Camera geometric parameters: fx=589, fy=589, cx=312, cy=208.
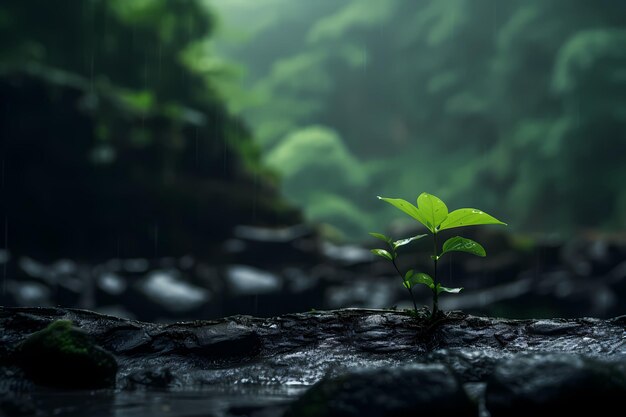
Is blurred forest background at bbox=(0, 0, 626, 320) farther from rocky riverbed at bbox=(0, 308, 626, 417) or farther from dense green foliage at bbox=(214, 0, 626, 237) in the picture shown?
rocky riverbed at bbox=(0, 308, 626, 417)

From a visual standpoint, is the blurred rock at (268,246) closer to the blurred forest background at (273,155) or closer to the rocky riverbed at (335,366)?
the blurred forest background at (273,155)

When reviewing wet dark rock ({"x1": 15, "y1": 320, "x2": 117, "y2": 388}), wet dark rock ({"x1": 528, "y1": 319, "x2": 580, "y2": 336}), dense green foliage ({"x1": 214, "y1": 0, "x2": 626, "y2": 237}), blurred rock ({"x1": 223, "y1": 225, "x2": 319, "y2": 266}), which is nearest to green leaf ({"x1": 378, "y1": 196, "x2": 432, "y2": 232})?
wet dark rock ({"x1": 528, "y1": 319, "x2": 580, "y2": 336})

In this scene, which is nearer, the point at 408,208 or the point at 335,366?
the point at 335,366

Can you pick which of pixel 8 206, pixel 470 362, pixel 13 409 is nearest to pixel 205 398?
pixel 13 409

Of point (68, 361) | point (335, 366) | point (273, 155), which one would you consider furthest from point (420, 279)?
point (273, 155)

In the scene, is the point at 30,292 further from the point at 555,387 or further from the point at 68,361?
the point at 555,387

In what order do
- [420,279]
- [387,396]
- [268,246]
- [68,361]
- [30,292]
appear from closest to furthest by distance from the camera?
[387,396], [68,361], [420,279], [30,292], [268,246]
